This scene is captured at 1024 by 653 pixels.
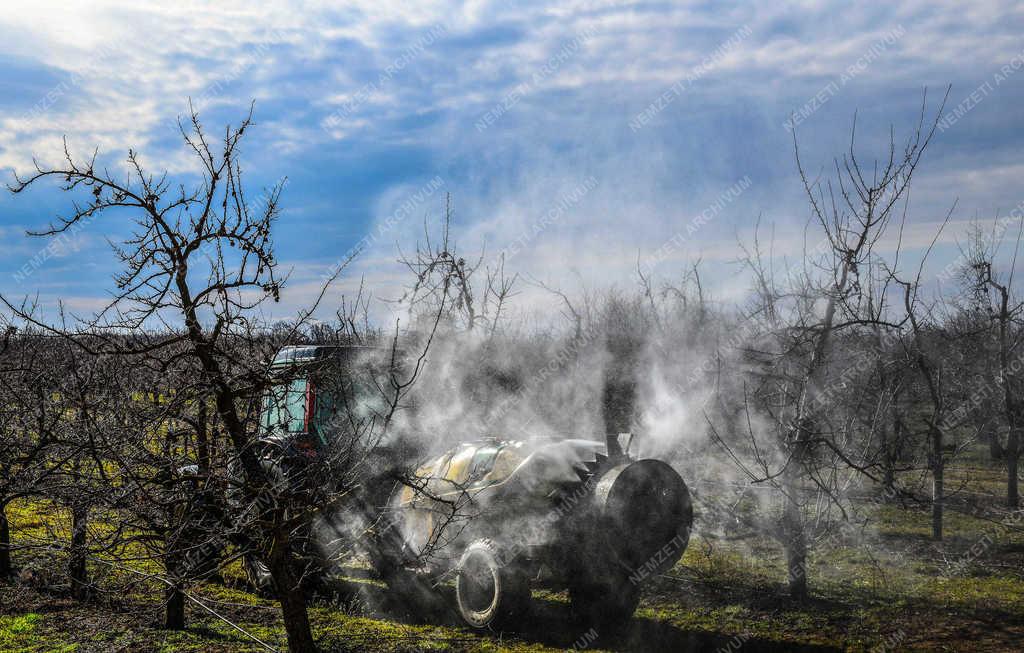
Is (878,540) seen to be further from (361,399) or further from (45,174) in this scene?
(45,174)

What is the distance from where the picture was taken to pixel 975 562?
9.70 meters

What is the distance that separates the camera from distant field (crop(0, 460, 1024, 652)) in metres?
6.98

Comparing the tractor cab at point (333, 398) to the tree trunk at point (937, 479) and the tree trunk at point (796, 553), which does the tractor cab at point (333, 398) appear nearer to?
the tree trunk at point (796, 553)

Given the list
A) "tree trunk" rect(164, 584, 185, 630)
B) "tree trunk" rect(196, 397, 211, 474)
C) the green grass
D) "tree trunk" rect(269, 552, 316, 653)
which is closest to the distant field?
the green grass

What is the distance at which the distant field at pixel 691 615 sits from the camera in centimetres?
698

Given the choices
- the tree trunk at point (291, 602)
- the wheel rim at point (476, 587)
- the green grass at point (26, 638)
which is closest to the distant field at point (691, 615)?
the green grass at point (26, 638)

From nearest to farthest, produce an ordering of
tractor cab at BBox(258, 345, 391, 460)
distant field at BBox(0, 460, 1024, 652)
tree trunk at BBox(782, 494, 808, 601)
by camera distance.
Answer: tractor cab at BBox(258, 345, 391, 460), distant field at BBox(0, 460, 1024, 652), tree trunk at BBox(782, 494, 808, 601)

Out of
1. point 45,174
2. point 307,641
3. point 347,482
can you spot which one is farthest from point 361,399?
point 45,174

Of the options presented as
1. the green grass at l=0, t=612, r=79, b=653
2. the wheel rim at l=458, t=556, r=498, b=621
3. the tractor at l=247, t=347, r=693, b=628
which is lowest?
the green grass at l=0, t=612, r=79, b=653

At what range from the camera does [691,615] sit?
792 cm

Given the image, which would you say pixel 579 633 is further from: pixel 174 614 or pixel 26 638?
pixel 26 638

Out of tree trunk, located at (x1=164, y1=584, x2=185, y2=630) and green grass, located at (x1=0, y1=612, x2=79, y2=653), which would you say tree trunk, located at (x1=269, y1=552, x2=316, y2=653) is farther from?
green grass, located at (x1=0, y1=612, x2=79, y2=653)

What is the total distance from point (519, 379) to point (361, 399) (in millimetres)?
5614

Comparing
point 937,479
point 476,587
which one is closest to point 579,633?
point 476,587
